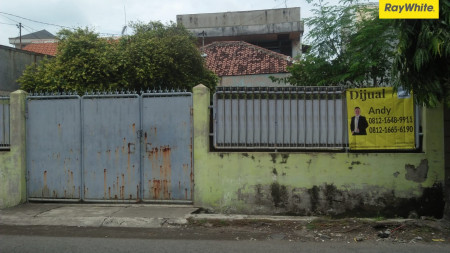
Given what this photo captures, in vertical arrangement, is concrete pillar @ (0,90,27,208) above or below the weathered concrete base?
above

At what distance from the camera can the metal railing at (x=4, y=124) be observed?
726 cm

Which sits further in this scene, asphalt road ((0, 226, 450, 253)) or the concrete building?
the concrete building

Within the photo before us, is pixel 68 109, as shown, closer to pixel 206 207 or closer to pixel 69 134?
pixel 69 134

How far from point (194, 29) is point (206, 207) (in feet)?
93.0

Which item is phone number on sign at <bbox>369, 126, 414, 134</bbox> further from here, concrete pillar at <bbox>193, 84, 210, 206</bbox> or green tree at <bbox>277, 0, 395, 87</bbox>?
concrete pillar at <bbox>193, 84, 210, 206</bbox>

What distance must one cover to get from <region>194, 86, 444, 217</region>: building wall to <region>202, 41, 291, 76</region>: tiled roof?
15.3 meters

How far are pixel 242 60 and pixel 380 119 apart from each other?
17546 millimetres

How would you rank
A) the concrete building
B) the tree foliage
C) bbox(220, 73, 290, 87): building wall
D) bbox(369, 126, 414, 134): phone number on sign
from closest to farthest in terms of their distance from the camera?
bbox(369, 126, 414, 134): phone number on sign < the tree foliage < bbox(220, 73, 290, 87): building wall < the concrete building

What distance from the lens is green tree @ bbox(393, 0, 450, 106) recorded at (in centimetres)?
462

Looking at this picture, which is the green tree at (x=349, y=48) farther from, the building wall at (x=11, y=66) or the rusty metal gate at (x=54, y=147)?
the building wall at (x=11, y=66)

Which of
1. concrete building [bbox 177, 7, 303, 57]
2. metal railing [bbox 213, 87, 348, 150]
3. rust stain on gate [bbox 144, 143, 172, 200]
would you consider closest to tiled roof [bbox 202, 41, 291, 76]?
concrete building [bbox 177, 7, 303, 57]

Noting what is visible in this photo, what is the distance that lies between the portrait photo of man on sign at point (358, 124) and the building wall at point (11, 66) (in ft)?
36.6

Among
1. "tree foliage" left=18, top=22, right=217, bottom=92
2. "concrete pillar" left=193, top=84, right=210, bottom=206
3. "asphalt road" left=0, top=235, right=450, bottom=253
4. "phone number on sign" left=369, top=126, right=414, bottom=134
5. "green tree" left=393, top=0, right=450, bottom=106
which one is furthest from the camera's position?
"tree foliage" left=18, top=22, right=217, bottom=92

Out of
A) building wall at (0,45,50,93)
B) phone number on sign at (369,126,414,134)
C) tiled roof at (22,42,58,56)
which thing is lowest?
phone number on sign at (369,126,414,134)
